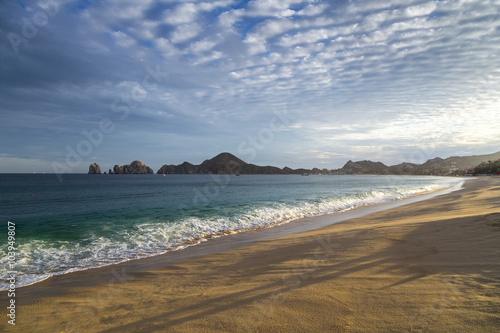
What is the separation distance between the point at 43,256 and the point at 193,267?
6.95 m

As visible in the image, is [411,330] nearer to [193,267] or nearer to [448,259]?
[448,259]

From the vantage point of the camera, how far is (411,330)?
3359mm

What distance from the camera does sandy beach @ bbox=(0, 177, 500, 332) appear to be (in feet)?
12.4

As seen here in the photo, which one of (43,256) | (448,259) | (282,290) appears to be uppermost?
(448,259)

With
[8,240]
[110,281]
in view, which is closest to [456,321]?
[110,281]

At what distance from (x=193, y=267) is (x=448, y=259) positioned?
696cm

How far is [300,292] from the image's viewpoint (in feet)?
15.8

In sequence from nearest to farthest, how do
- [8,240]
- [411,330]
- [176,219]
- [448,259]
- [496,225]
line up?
[411,330], [448,259], [496,225], [8,240], [176,219]

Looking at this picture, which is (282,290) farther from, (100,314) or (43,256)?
(43,256)

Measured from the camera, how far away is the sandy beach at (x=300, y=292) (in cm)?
377

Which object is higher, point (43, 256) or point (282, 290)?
point (282, 290)

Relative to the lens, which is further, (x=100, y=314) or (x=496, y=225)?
(x=496, y=225)

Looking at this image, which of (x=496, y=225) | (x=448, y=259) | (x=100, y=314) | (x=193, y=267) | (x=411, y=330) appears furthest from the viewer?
(x=496, y=225)

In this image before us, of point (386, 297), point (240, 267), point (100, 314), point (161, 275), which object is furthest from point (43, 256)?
point (386, 297)
